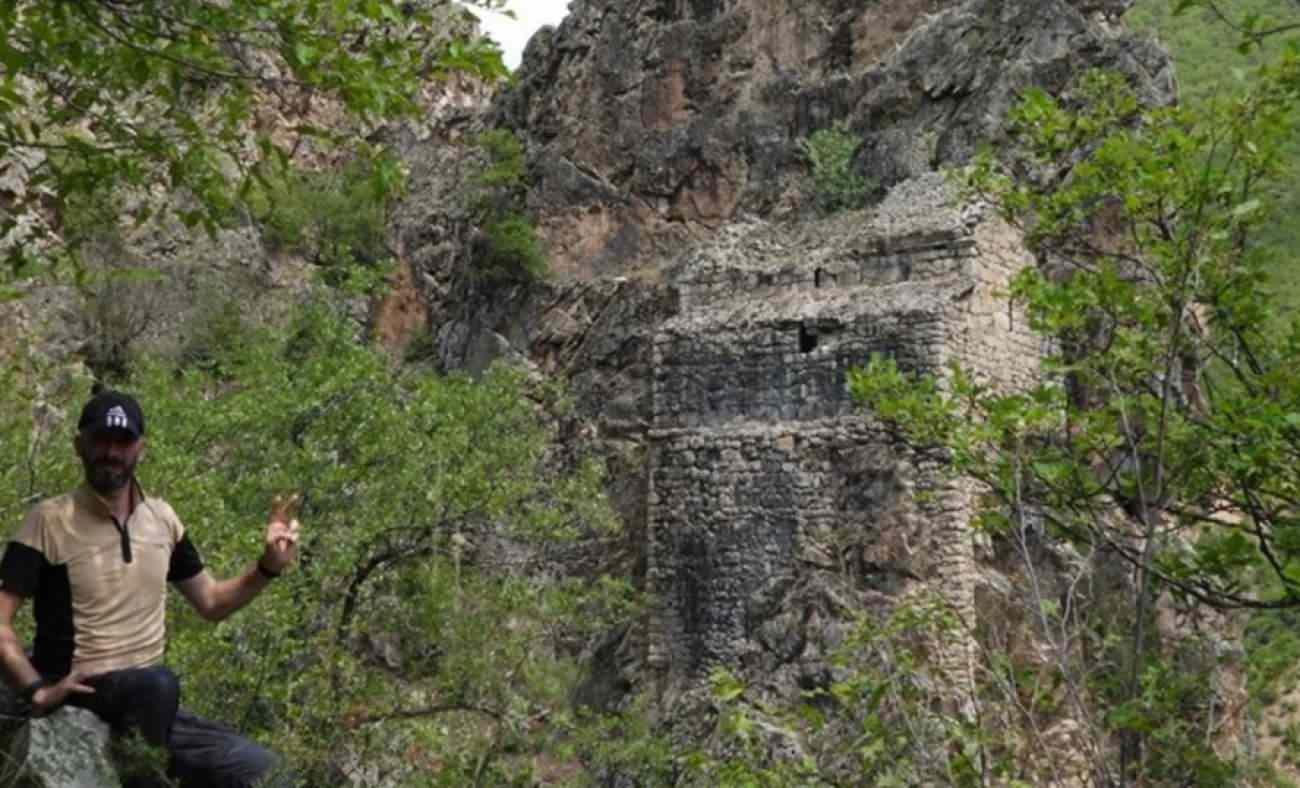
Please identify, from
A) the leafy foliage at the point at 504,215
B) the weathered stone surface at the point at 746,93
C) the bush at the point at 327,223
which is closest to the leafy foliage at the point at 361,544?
the weathered stone surface at the point at 746,93

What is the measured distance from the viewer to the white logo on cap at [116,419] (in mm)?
4152

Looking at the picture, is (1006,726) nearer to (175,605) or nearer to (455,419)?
(175,605)

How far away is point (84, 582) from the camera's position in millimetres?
4152

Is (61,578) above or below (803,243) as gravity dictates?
below

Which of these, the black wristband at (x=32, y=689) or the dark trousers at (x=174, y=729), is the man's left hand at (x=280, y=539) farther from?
the black wristband at (x=32, y=689)

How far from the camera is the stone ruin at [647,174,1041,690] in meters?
14.9

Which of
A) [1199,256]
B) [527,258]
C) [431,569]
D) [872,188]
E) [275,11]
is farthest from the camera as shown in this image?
Answer: [527,258]

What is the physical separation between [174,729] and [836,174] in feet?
50.2

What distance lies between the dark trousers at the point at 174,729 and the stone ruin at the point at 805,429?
10.5 metres

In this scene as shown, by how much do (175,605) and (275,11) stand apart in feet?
14.9

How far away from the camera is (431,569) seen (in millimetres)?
11727

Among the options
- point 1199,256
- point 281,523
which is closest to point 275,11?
point 281,523

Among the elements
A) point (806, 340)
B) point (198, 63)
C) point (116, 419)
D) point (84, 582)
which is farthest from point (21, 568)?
point (806, 340)

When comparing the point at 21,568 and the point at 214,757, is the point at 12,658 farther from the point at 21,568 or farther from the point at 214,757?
the point at 214,757
